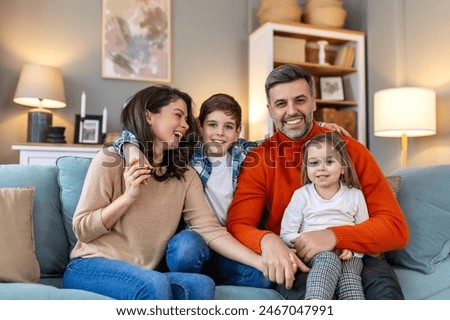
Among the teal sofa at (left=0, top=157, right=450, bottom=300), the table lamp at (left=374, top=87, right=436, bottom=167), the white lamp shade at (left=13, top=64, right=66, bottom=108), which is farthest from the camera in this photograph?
the white lamp shade at (left=13, top=64, right=66, bottom=108)

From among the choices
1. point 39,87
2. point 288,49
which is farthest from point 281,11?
point 39,87

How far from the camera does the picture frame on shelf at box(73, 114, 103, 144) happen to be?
11.1 feet

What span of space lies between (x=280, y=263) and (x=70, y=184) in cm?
76

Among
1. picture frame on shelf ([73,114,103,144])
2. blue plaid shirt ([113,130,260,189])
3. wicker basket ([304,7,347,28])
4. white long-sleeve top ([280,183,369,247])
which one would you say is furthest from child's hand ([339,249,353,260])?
wicker basket ([304,7,347,28])

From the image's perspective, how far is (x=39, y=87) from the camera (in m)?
3.17

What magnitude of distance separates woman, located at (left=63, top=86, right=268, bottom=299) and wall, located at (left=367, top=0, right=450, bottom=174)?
2.22 meters

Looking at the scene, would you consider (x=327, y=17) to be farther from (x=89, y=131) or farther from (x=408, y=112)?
(x=89, y=131)

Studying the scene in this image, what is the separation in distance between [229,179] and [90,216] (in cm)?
53

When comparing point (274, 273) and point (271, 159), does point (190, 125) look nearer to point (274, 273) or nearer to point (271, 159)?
point (271, 159)

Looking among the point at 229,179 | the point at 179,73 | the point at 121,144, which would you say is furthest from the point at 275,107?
the point at 179,73

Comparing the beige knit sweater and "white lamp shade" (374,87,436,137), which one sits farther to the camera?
"white lamp shade" (374,87,436,137)

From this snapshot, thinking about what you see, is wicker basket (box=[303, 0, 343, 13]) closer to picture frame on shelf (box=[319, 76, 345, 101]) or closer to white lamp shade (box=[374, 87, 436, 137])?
picture frame on shelf (box=[319, 76, 345, 101])

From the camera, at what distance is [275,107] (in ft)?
5.62
